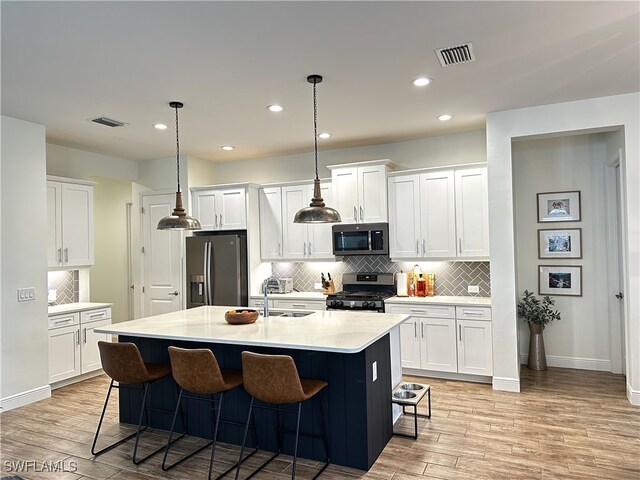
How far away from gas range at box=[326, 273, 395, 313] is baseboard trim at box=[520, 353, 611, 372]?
2024mm

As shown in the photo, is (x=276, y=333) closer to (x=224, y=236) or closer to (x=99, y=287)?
(x=224, y=236)

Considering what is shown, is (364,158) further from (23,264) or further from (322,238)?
(23,264)

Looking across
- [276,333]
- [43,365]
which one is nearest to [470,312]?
[276,333]

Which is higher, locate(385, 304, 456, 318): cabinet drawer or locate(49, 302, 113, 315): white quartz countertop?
locate(49, 302, 113, 315): white quartz countertop

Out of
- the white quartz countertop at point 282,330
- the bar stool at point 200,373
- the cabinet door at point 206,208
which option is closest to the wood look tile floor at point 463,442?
the bar stool at point 200,373

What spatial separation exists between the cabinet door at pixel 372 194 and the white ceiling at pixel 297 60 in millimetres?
729

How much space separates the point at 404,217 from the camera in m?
5.34

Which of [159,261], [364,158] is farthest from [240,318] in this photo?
[159,261]

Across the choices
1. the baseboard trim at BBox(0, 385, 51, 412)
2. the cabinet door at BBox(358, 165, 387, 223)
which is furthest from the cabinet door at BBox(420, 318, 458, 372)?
the baseboard trim at BBox(0, 385, 51, 412)

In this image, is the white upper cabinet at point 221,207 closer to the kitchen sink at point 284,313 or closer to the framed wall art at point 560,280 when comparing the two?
the kitchen sink at point 284,313

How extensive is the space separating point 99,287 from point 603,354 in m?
7.43

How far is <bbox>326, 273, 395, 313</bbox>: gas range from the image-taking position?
5.17 m

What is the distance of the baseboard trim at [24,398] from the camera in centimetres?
422

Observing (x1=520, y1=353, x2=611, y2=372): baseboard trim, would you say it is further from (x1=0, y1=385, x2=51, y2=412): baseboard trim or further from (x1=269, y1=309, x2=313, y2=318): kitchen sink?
(x1=0, y1=385, x2=51, y2=412): baseboard trim
